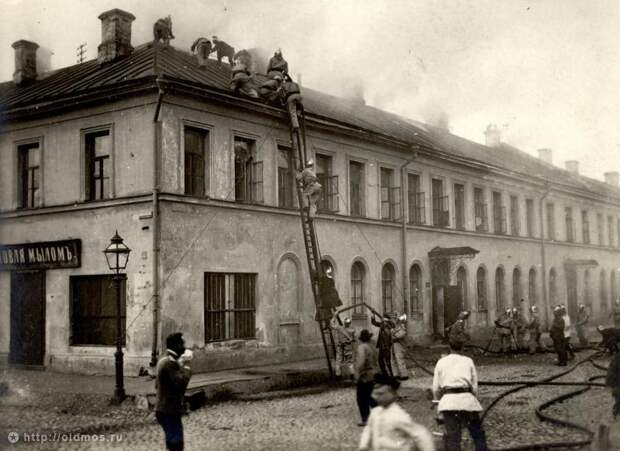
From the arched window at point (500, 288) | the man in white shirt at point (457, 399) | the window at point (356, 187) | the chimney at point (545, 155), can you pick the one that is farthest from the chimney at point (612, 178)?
the man in white shirt at point (457, 399)

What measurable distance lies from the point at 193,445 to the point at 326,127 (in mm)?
14912

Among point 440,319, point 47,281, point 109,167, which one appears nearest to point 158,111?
point 109,167

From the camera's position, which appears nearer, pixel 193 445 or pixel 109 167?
pixel 193 445

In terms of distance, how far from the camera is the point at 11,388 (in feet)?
54.2

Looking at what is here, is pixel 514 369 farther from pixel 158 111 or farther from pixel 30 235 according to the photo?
pixel 30 235

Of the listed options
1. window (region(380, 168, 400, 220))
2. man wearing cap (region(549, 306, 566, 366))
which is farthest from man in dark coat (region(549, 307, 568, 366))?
window (region(380, 168, 400, 220))

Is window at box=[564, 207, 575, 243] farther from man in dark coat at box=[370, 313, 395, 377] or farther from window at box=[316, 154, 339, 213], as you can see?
man in dark coat at box=[370, 313, 395, 377]

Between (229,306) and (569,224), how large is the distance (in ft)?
92.0

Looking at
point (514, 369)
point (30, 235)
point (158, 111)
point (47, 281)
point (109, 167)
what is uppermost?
point (158, 111)

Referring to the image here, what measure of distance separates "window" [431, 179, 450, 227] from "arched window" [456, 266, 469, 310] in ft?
7.18

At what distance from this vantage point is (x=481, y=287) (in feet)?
108

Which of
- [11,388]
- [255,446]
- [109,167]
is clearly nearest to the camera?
[255,446]

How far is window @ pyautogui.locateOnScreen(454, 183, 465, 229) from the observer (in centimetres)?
3169

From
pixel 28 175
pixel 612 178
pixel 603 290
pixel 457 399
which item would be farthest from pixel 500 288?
pixel 612 178
